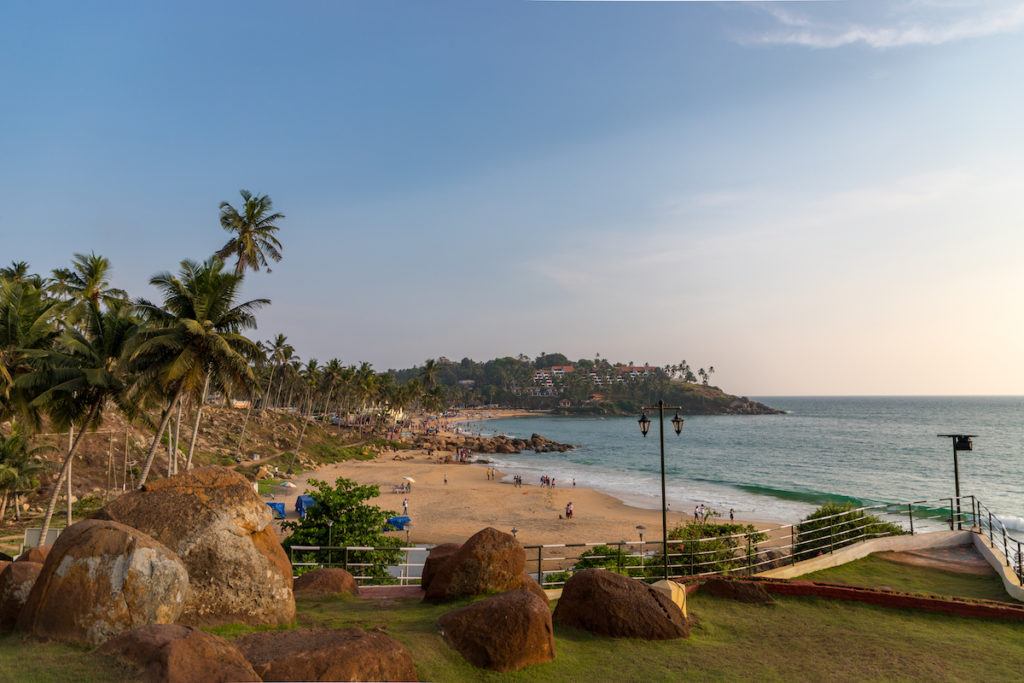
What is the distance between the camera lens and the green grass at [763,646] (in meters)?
8.48

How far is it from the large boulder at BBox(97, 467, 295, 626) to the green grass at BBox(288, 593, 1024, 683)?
1.08 meters

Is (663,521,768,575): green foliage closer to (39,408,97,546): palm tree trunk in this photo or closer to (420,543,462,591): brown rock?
(420,543,462,591): brown rock

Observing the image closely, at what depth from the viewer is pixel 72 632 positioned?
23.1 ft

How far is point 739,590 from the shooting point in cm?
1269

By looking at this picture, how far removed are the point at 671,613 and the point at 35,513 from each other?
115 feet

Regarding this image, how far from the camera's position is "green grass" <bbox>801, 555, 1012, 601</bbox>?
46.4 ft

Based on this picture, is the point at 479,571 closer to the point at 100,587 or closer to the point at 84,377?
the point at 100,587

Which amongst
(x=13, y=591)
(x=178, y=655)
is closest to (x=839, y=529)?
(x=178, y=655)

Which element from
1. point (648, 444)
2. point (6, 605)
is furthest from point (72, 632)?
point (648, 444)

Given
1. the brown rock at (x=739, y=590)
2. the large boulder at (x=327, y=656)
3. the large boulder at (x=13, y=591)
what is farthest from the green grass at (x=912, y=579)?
the large boulder at (x=13, y=591)

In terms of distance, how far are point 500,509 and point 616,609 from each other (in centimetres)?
3673

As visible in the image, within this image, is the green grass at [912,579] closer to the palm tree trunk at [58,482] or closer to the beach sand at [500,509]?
the beach sand at [500,509]

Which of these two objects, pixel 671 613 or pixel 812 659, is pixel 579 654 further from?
pixel 812 659

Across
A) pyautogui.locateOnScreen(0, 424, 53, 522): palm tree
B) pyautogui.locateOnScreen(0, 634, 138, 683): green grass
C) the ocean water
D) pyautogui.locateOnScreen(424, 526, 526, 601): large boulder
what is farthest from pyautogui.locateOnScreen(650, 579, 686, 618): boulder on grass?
the ocean water
